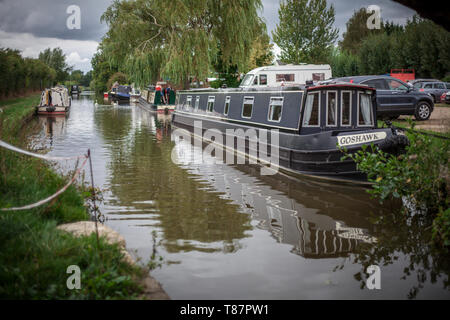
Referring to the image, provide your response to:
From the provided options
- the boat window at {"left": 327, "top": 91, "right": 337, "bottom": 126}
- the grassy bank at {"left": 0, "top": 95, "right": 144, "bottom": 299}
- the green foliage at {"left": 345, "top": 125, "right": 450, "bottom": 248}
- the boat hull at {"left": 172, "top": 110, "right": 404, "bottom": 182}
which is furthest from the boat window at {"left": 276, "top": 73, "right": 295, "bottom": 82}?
the grassy bank at {"left": 0, "top": 95, "right": 144, "bottom": 299}

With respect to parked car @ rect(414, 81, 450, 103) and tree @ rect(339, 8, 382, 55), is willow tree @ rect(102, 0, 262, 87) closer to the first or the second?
parked car @ rect(414, 81, 450, 103)

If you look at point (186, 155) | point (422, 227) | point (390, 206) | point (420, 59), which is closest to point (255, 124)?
point (186, 155)

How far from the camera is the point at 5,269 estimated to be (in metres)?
3.90

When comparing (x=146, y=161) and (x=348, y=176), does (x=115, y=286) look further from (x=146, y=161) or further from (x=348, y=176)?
(x=146, y=161)

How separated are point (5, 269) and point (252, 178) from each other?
7.65 meters

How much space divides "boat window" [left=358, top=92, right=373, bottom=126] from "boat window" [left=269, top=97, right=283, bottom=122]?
2004 mm

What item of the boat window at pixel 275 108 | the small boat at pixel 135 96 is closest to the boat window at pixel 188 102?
the boat window at pixel 275 108

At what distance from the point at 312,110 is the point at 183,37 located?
18926 mm

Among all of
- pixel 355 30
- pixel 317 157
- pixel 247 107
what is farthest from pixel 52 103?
pixel 355 30

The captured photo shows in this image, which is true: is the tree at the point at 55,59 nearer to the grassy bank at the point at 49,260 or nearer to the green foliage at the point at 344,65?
the green foliage at the point at 344,65

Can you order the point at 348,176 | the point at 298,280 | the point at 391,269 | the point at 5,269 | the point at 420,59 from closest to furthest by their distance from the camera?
the point at 5,269 → the point at 298,280 → the point at 391,269 → the point at 348,176 → the point at 420,59

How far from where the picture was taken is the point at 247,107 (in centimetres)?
1424

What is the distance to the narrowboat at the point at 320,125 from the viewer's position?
9.80 m

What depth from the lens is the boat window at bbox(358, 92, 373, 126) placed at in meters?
11.3
